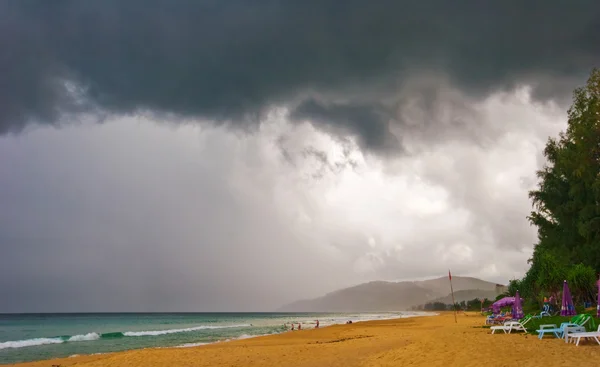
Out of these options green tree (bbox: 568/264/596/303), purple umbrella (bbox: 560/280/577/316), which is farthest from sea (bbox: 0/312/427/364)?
green tree (bbox: 568/264/596/303)

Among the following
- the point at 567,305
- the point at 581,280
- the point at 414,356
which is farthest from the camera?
the point at 581,280

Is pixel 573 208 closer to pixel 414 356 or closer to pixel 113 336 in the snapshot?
pixel 414 356

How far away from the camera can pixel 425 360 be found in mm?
13883

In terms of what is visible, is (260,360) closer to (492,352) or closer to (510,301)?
(492,352)

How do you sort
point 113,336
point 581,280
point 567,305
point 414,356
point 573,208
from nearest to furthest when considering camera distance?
point 414,356 → point 567,305 → point 581,280 → point 573,208 → point 113,336

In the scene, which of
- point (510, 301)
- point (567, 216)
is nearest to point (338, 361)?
point (510, 301)

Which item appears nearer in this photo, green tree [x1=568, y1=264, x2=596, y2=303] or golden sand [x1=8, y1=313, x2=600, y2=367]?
golden sand [x1=8, y1=313, x2=600, y2=367]

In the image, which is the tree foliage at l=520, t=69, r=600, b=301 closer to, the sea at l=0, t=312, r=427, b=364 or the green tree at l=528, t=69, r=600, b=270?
the green tree at l=528, t=69, r=600, b=270

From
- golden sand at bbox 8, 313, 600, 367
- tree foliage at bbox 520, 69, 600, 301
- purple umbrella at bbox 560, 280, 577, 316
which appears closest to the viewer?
golden sand at bbox 8, 313, 600, 367

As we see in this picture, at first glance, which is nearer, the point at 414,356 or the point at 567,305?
the point at 414,356

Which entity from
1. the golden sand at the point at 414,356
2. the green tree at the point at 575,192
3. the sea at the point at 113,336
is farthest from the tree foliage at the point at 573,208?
the sea at the point at 113,336

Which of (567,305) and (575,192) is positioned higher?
(575,192)

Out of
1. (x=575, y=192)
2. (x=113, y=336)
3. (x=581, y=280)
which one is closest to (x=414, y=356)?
(x=581, y=280)

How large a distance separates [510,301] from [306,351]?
27.8 m
